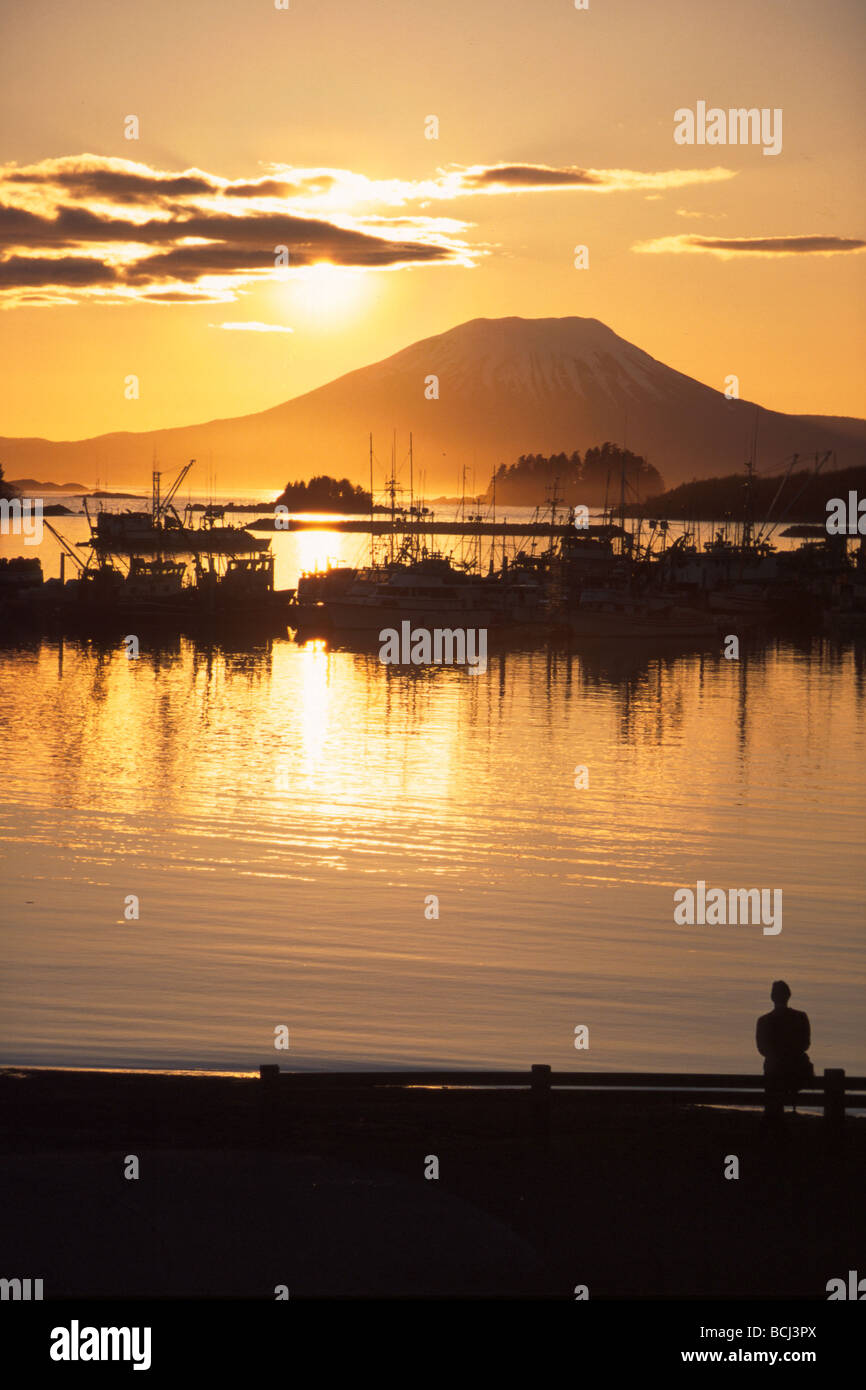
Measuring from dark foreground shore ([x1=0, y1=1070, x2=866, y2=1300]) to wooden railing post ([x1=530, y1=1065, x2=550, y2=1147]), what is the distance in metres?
0.14

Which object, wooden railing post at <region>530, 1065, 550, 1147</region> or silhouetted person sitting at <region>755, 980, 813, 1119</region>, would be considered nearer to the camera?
wooden railing post at <region>530, 1065, 550, 1147</region>

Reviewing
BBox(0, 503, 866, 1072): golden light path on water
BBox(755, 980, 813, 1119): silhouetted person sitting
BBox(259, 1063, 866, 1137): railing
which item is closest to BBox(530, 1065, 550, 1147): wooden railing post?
BBox(259, 1063, 866, 1137): railing

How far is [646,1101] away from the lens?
10734 millimetres

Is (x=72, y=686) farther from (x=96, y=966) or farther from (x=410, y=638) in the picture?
(x=96, y=966)

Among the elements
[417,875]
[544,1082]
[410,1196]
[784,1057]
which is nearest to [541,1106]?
[544,1082]

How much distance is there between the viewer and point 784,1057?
10.7 metres

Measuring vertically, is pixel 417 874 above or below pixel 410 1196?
below

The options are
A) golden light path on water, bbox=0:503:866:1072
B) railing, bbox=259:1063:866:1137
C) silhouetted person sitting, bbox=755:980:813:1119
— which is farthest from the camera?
golden light path on water, bbox=0:503:866:1072

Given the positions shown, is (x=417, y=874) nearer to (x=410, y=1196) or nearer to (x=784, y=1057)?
(x=784, y=1057)

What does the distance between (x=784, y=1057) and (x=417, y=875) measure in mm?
17492

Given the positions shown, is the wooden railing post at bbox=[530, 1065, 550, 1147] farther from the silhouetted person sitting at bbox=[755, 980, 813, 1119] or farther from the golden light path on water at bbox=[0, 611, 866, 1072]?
the golden light path on water at bbox=[0, 611, 866, 1072]

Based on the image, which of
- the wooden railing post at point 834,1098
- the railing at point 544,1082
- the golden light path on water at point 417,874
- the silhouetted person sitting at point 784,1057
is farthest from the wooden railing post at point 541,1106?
the golden light path on water at point 417,874

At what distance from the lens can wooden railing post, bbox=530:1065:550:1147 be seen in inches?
410

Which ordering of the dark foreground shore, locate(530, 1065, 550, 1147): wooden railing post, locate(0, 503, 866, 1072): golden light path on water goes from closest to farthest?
the dark foreground shore < locate(530, 1065, 550, 1147): wooden railing post < locate(0, 503, 866, 1072): golden light path on water
